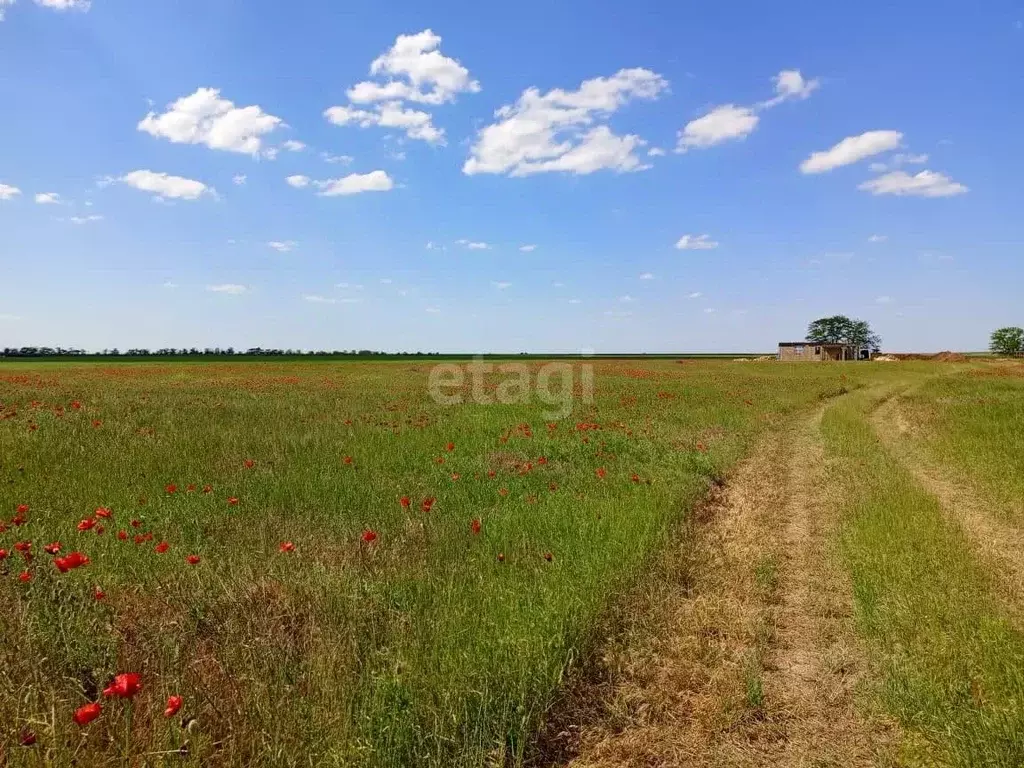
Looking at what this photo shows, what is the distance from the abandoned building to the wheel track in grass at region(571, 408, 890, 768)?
351 ft

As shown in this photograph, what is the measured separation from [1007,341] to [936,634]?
169m

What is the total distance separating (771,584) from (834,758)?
267 centimetres

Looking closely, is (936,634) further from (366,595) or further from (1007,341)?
(1007,341)

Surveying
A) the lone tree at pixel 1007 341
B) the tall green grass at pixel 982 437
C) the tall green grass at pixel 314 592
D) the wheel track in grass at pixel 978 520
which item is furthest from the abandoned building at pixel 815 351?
the tall green grass at pixel 314 592

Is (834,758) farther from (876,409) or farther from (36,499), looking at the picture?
(876,409)

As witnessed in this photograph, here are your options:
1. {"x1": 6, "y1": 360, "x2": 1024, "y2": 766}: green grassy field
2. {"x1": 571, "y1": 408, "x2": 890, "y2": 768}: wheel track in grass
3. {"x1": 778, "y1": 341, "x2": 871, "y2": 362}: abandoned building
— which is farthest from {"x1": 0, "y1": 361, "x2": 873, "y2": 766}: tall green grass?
Result: {"x1": 778, "y1": 341, "x2": 871, "y2": 362}: abandoned building

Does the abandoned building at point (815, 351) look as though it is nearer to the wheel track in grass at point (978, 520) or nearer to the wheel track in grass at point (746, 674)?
the wheel track in grass at point (978, 520)

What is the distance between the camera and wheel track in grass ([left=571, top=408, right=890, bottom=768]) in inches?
145

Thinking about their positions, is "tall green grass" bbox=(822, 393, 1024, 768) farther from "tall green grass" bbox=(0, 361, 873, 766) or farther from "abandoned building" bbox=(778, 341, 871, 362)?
"abandoned building" bbox=(778, 341, 871, 362)

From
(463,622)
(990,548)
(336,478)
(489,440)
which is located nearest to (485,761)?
(463,622)

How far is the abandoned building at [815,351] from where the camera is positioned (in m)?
103

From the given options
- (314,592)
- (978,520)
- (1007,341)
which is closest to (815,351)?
(1007,341)

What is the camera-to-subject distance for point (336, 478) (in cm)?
892

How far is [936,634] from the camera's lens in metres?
4.79
